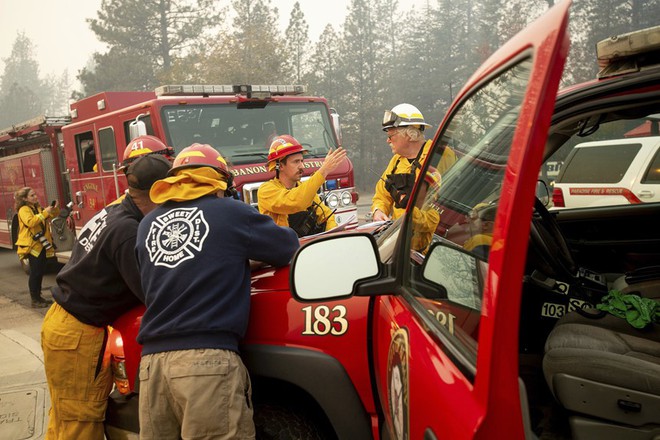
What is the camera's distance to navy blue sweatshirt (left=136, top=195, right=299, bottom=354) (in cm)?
221

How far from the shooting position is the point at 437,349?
4.40 feet

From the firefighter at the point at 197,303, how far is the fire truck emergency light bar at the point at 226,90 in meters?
5.60

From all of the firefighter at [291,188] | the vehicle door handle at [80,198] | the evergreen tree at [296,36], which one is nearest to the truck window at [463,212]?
the firefighter at [291,188]

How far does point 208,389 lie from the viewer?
2166 mm

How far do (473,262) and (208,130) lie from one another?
6.45m

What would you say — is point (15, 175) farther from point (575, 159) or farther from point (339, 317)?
point (339, 317)

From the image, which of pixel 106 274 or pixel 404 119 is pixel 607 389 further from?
pixel 404 119

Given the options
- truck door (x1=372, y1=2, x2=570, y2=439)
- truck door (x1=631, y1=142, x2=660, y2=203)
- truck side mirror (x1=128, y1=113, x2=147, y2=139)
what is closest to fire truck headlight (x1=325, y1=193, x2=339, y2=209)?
truck side mirror (x1=128, y1=113, x2=147, y2=139)

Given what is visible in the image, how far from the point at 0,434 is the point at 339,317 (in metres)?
3.12

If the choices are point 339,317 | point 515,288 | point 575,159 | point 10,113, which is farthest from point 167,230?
point 10,113

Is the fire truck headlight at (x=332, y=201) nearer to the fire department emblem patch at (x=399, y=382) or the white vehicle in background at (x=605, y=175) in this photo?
the white vehicle in background at (x=605, y=175)

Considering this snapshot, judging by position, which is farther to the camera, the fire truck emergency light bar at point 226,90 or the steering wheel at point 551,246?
the fire truck emergency light bar at point 226,90

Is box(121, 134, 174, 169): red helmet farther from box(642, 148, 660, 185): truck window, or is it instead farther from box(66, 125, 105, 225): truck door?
box(642, 148, 660, 185): truck window

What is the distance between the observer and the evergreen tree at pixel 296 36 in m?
41.3
